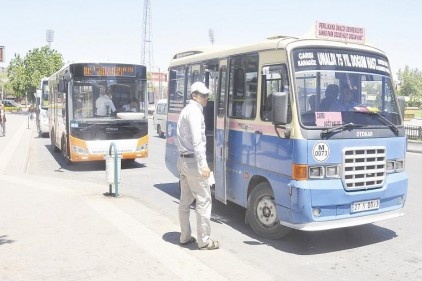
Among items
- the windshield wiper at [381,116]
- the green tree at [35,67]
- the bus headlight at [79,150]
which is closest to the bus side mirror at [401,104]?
the windshield wiper at [381,116]

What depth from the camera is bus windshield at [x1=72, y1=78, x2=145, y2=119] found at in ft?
40.9

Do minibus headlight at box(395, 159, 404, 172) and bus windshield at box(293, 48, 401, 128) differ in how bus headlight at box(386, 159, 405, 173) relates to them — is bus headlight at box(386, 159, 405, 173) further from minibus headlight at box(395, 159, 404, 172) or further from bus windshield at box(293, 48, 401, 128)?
bus windshield at box(293, 48, 401, 128)

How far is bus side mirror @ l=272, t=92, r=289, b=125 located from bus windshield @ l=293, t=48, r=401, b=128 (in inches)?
8.8

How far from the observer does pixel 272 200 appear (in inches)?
247

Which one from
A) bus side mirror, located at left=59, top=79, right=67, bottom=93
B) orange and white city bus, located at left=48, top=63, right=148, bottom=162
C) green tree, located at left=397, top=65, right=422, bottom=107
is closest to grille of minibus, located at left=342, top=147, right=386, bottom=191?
Answer: orange and white city bus, located at left=48, top=63, right=148, bottom=162

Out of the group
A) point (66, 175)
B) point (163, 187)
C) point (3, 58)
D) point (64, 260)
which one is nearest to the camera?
point (64, 260)

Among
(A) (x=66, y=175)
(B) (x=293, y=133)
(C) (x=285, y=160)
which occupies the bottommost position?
(A) (x=66, y=175)

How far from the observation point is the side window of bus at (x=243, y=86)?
Result: 6.66 meters

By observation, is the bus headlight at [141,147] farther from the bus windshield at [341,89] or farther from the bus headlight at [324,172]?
the bus headlight at [324,172]

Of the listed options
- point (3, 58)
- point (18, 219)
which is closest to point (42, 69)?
point (3, 58)

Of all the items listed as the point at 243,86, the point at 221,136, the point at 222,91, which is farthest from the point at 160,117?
the point at 243,86

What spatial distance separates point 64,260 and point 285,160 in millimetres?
2971

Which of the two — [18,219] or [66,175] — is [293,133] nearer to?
[18,219]

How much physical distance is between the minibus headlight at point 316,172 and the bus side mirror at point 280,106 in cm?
68
